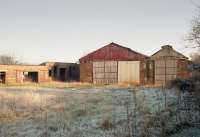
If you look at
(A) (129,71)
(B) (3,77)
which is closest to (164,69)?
(A) (129,71)

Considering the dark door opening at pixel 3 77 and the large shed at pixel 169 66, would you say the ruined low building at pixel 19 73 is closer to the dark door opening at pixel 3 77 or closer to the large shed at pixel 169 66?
the dark door opening at pixel 3 77

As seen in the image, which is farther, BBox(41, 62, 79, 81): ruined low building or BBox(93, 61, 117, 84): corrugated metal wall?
BBox(41, 62, 79, 81): ruined low building

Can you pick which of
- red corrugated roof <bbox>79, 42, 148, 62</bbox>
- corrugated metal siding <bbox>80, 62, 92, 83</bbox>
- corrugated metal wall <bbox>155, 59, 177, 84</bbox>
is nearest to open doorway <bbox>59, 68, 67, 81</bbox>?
corrugated metal siding <bbox>80, 62, 92, 83</bbox>

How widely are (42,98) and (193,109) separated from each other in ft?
31.5

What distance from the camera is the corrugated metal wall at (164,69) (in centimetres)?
3606

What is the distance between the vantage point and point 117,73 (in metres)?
37.3

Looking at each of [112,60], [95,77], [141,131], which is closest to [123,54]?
[112,60]

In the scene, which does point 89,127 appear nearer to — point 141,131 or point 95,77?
point 141,131

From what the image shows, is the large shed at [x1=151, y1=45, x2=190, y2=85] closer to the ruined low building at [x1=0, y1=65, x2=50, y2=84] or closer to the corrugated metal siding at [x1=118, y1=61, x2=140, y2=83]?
the corrugated metal siding at [x1=118, y1=61, x2=140, y2=83]

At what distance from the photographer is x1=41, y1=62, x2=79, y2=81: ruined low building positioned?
140ft

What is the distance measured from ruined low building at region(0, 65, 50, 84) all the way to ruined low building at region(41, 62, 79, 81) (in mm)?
1802

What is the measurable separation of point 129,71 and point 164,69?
3.72 meters

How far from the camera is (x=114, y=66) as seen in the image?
37.6 metres

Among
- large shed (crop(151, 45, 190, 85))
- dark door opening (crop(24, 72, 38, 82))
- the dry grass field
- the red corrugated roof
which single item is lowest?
the dry grass field
